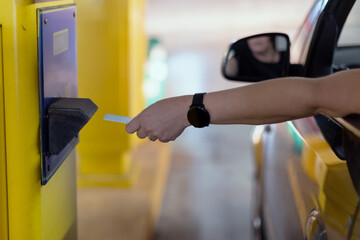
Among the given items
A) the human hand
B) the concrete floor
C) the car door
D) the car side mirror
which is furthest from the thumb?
the concrete floor

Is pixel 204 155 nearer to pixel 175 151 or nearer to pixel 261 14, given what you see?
pixel 175 151

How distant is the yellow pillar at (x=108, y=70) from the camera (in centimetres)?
360

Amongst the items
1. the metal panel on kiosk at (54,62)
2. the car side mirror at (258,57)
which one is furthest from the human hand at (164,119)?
the car side mirror at (258,57)

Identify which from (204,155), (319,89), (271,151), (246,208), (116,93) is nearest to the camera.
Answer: (319,89)

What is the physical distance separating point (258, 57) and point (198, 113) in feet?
2.47

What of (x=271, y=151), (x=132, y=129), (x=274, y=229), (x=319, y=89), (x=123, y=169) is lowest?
(x=123, y=169)

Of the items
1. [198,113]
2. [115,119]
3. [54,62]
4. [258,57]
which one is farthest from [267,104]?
[258,57]

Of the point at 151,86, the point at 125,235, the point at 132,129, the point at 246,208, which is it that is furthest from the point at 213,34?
the point at 132,129

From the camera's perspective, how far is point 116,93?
3709mm

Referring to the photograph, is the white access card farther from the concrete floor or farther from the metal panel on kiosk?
the concrete floor

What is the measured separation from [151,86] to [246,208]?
3.39 m

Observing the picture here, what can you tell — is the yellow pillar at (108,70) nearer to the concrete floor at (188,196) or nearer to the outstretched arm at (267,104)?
the concrete floor at (188,196)

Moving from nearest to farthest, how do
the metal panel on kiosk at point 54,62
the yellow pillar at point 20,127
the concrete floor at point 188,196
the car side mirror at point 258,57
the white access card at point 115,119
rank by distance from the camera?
1. the yellow pillar at point 20,127
2. the metal panel on kiosk at point 54,62
3. the white access card at point 115,119
4. the car side mirror at point 258,57
5. the concrete floor at point 188,196

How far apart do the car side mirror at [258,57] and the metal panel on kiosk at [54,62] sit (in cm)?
66
